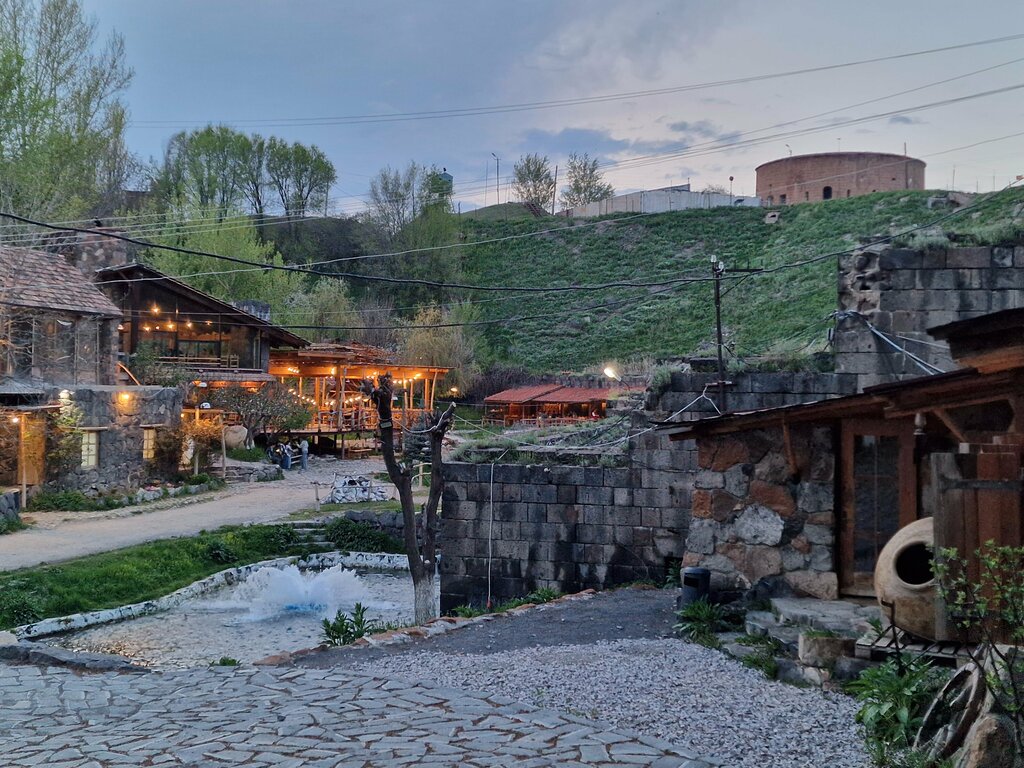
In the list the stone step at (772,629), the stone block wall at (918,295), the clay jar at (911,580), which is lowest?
the stone step at (772,629)

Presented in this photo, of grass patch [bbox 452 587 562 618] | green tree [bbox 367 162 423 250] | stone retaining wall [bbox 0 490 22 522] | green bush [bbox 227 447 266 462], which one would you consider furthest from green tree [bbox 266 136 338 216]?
grass patch [bbox 452 587 562 618]

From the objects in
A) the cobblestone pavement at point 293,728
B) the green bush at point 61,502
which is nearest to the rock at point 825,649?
the cobblestone pavement at point 293,728

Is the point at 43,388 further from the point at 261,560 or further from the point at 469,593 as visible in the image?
the point at 469,593

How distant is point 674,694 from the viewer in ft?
Result: 21.7

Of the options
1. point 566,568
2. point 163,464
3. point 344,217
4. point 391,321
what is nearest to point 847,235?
point 391,321

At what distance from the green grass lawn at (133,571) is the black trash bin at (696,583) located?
36.9ft

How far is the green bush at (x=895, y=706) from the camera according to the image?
5.15m

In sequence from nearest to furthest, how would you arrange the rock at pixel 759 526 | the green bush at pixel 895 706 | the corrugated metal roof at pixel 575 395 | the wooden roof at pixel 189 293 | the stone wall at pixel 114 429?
the green bush at pixel 895 706 → the rock at pixel 759 526 → the stone wall at pixel 114 429 → the wooden roof at pixel 189 293 → the corrugated metal roof at pixel 575 395

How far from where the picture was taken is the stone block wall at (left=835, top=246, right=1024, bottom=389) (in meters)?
11.7

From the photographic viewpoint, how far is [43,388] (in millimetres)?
22906

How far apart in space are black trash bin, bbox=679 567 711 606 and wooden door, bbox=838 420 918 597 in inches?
53.2

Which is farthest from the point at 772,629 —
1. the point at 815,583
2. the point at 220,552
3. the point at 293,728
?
the point at 220,552

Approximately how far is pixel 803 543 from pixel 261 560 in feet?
46.8

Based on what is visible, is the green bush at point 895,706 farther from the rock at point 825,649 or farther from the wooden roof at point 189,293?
the wooden roof at point 189,293
